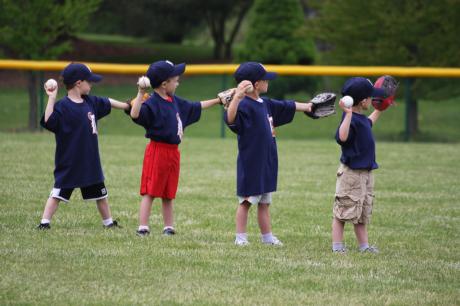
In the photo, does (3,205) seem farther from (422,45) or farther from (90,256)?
(422,45)

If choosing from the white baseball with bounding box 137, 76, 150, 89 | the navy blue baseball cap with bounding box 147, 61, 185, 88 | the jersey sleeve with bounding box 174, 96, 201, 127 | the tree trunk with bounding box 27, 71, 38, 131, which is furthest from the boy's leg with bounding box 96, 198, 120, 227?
the tree trunk with bounding box 27, 71, 38, 131

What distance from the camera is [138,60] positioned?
35.3 meters

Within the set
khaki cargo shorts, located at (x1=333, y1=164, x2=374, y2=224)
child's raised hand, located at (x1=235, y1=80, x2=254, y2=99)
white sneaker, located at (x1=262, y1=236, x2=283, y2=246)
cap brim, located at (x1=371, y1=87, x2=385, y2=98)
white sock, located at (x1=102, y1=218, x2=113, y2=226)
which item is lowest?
white sneaker, located at (x1=262, y1=236, x2=283, y2=246)

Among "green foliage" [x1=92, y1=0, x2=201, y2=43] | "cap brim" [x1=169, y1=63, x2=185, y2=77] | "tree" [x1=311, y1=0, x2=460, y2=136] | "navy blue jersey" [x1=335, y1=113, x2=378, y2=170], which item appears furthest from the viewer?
"green foliage" [x1=92, y1=0, x2=201, y2=43]

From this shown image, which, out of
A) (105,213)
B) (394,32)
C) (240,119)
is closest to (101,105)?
(105,213)

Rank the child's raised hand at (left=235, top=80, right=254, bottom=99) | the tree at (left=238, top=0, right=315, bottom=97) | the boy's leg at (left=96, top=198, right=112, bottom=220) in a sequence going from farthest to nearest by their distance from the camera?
1. the tree at (left=238, top=0, right=315, bottom=97)
2. the boy's leg at (left=96, top=198, right=112, bottom=220)
3. the child's raised hand at (left=235, top=80, right=254, bottom=99)

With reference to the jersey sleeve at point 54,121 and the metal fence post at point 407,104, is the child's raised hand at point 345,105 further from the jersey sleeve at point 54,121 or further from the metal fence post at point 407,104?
the metal fence post at point 407,104

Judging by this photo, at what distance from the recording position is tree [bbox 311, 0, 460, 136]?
66.1 ft

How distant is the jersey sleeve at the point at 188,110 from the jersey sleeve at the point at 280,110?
74 cm

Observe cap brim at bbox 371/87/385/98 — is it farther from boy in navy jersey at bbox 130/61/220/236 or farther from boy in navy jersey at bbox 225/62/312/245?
boy in navy jersey at bbox 130/61/220/236

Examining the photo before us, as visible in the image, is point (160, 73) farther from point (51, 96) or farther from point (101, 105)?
point (51, 96)

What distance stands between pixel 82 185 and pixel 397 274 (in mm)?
3086

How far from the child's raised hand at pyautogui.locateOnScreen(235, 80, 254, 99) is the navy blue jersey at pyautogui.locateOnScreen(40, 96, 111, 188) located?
1576 millimetres

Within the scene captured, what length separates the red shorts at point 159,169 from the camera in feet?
25.1
